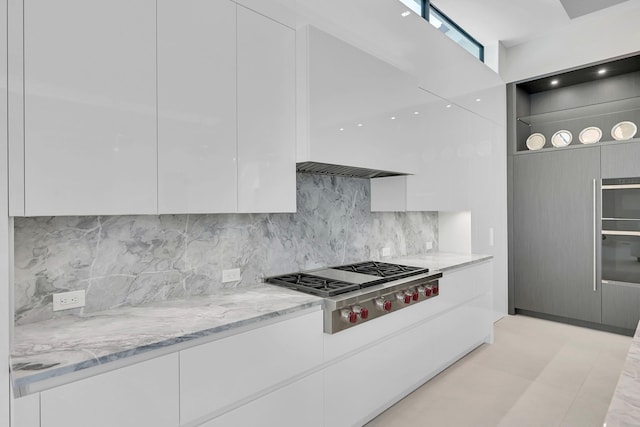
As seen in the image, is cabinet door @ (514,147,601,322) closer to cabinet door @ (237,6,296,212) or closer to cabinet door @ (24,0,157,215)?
cabinet door @ (237,6,296,212)

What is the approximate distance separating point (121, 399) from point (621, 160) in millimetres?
4670

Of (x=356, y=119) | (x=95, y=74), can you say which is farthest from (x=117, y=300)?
(x=356, y=119)

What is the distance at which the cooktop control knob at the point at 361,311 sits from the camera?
2064mm

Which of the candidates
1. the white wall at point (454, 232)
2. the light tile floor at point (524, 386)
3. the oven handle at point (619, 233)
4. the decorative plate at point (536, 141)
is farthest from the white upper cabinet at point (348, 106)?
the oven handle at point (619, 233)

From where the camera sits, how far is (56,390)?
1142 mm

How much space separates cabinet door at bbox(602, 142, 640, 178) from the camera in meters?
3.71

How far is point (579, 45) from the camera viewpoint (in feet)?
13.3

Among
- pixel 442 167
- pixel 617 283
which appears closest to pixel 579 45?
pixel 442 167

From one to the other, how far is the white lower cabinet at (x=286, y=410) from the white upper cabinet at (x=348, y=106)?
1205mm

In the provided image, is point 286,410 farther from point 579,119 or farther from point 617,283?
point 579,119

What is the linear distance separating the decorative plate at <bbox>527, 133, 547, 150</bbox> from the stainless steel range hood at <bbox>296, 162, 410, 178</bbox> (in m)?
2.60

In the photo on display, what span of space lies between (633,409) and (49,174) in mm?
1770

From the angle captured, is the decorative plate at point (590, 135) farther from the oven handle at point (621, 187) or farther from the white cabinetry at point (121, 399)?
the white cabinetry at point (121, 399)

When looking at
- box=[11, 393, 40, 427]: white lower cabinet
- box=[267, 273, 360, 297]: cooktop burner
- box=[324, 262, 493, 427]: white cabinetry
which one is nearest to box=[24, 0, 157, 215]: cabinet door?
box=[11, 393, 40, 427]: white lower cabinet
